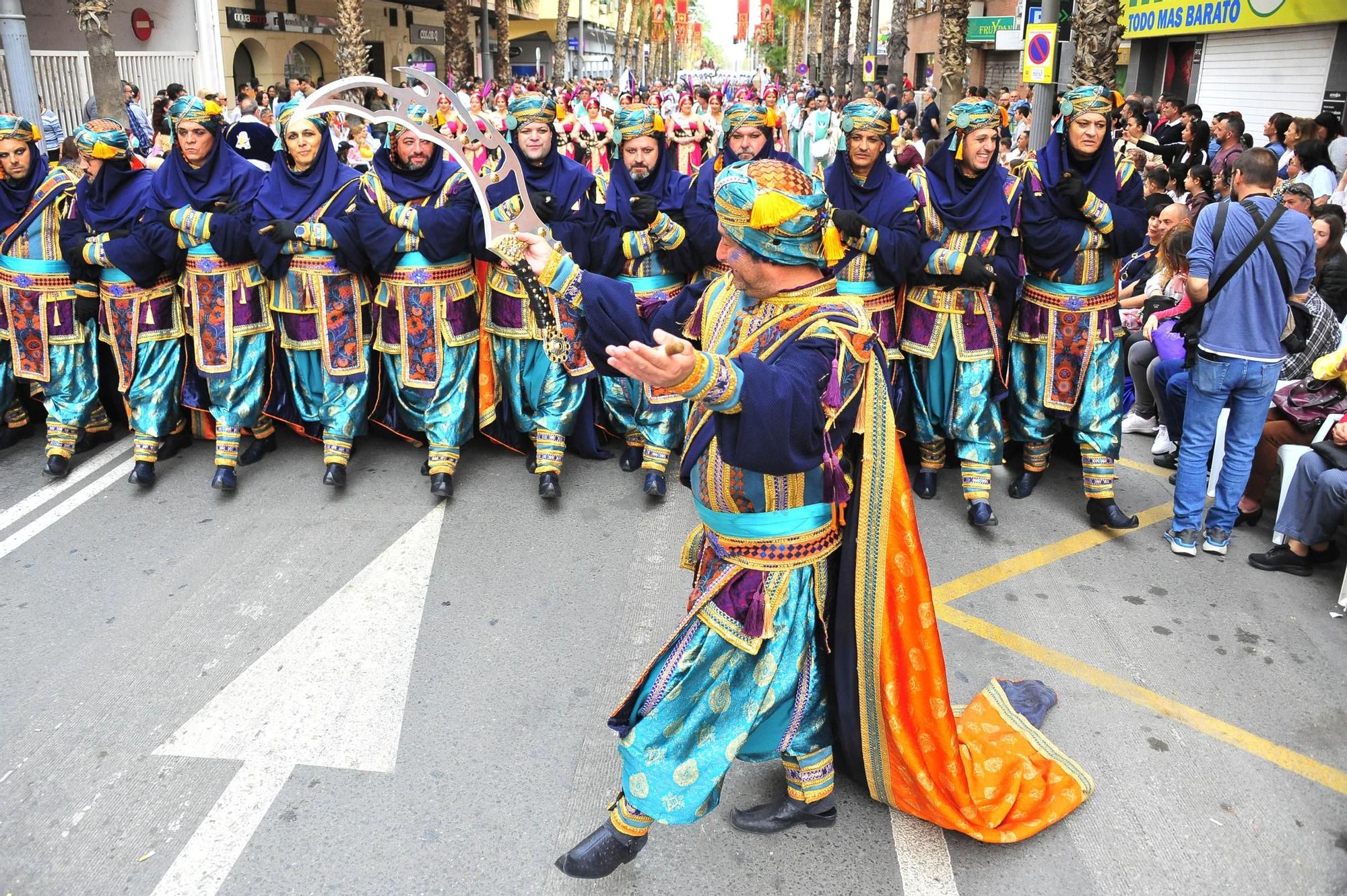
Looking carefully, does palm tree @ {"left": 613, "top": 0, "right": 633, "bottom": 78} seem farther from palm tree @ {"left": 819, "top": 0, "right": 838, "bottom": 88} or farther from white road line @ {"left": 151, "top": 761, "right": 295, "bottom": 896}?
white road line @ {"left": 151, "top": 761, "right": 295, "bottom": 896}

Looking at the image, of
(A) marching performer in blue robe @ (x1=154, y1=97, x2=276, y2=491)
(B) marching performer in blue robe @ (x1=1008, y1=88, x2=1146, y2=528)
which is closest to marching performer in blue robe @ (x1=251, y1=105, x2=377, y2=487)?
(A) marching performer in blue robe @ (x1=154, y1=97, x2=276, y2=491)

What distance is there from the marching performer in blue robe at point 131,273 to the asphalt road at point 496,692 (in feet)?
1.34

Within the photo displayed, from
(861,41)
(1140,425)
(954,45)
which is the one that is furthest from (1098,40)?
(861,41)

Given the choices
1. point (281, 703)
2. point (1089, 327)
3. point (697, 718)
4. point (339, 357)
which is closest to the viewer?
point (697, 718)

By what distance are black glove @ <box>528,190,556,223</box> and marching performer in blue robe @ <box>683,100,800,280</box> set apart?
0.73m

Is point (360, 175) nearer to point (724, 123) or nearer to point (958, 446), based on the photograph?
point (724, 123)

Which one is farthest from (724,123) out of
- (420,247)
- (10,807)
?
(10,807)

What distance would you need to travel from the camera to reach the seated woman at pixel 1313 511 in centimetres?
470

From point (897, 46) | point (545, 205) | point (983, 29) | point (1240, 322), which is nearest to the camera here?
point (1240, 322)

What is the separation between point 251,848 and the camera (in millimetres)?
3025

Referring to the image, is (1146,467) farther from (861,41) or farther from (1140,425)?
(861,41)

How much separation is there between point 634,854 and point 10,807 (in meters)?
1.90

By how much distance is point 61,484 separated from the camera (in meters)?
5.79

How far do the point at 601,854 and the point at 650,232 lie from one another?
3.42m
